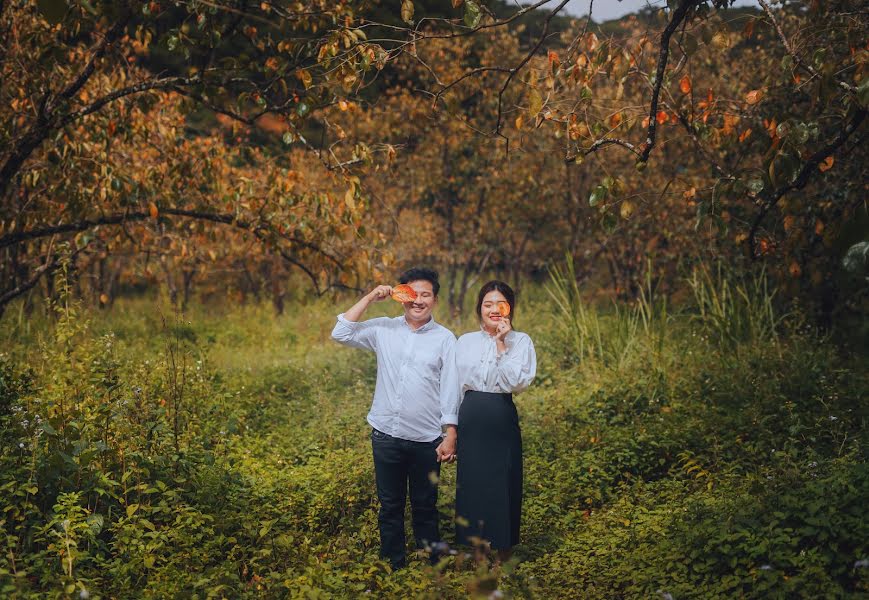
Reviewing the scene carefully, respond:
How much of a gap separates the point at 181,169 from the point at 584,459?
4.65 meters

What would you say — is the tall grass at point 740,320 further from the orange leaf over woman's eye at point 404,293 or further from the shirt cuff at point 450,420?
the orange leaf over woman's eye at point 404,293

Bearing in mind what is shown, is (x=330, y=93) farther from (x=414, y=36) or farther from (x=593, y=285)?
(x=593, y=285)

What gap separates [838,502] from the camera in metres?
4.23

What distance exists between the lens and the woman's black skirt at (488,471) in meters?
4.68

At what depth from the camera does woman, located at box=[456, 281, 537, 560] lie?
468cm

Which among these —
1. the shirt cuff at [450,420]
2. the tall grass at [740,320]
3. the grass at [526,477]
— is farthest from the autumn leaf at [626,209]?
the tall grass at [740,320]

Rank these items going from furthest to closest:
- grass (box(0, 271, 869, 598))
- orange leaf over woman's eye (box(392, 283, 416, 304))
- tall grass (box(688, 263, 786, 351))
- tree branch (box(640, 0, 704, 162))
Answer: tall grass (box(688, 263, 786, 351)), orange leaf over woman's eye (box(392, 283, 416, 304)), tree branch (box(640, 0, 704, 162)), grass (box(0, 271, 869, 598))

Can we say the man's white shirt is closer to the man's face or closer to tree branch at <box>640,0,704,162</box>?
the man's face

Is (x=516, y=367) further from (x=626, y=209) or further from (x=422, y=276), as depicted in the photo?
(x=626, y=209)

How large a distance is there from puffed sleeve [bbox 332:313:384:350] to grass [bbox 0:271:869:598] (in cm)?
131

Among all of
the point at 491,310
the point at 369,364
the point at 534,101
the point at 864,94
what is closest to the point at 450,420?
the point at 491,310

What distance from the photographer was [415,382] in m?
4.74

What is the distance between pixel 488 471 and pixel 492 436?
0.22 meters

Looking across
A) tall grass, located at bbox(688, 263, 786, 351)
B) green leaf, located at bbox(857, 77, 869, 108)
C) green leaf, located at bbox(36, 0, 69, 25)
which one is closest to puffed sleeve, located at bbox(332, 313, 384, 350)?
green leaf, located at bbox(36, 0, 69, 25)
